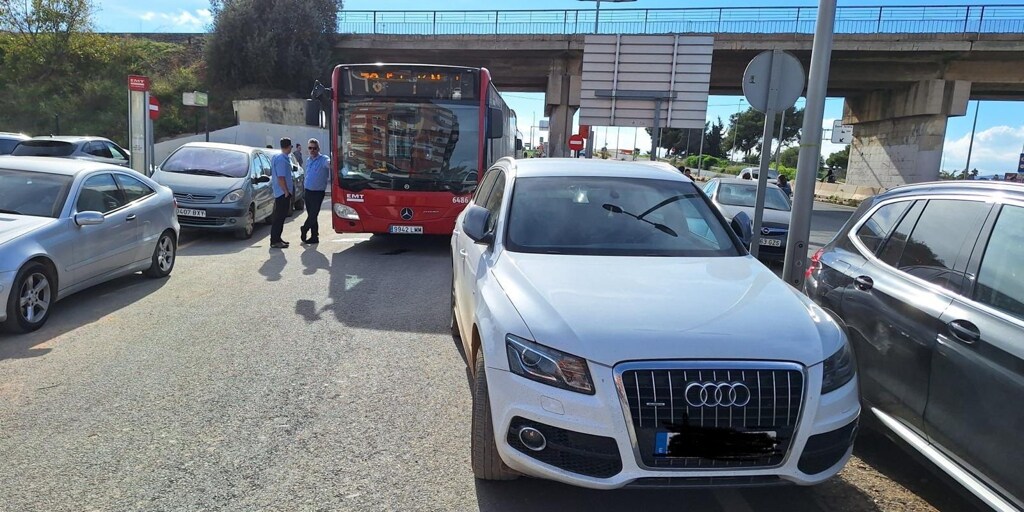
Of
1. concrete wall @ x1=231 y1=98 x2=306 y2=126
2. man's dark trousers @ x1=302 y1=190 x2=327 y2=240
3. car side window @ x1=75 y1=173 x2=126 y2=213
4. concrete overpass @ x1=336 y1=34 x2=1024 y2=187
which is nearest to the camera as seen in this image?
car side window @ x1=75 y1=173 x2=126 y2=213

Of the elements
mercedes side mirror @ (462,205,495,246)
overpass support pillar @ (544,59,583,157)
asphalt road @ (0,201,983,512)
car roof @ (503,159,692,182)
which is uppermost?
overpass support pillar @ (544,59,583,157)

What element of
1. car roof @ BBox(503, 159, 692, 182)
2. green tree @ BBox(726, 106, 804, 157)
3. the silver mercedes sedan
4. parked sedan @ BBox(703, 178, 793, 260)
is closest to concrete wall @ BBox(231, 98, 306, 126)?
parked sedan @ BBox(703, 178, 793, 260)

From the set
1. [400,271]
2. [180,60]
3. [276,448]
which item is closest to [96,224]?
[400,271]

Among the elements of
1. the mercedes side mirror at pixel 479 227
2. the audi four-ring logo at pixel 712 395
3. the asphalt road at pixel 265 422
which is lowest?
the asphalt road at pixel 265 422

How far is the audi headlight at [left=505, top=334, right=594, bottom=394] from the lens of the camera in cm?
272

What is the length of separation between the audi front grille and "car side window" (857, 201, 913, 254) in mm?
1829

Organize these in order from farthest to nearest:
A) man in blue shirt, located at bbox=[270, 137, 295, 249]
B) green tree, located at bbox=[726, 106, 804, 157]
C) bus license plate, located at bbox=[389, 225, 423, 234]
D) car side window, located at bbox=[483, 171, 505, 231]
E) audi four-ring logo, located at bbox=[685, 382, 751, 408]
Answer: green tree, located at bbox=[726, 106, 804, 157], man in blue shirt, located at bbox=[270, 137, 295, 249], bus license plate, located at bbox=[389, 225, 423, 234], car side window, located at bbox=[483, 171, 505, 231], audi four-ring logo, located at bbox=[685, 382, 751, 408]

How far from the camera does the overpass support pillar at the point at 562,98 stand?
33.0 meters

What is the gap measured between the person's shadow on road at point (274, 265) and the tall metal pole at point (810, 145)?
605 cm

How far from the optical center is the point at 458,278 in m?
5.21

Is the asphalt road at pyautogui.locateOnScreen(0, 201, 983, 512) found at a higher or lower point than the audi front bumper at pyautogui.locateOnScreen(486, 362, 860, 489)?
lower

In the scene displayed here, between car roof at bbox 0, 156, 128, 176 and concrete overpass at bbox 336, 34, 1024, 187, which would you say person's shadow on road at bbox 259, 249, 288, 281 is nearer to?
car roof at bbox 0, 156, 128, 176

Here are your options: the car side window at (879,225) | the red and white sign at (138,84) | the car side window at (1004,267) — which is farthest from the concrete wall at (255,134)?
the car side window at (1004,267)

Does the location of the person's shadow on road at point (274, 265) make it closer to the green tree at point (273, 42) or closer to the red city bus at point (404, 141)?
the red city bus at point (404, 141)
